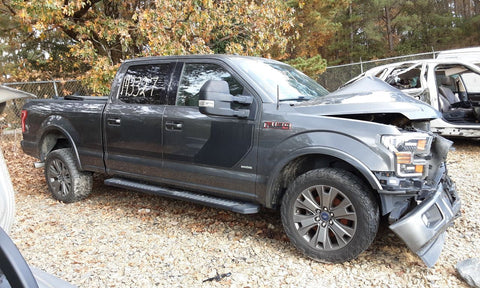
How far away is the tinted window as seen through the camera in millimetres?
4367

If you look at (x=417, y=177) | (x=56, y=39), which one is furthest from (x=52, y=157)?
(x=56, y=39)

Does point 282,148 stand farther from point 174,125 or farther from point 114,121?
point 114,121

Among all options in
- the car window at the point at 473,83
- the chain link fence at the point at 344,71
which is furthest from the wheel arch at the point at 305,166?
the chain link fence at the point at 344,71

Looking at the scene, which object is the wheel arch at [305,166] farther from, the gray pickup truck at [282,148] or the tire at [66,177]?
the tire at [66,177]

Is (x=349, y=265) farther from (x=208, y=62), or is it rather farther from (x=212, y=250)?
(x=208, y=62)

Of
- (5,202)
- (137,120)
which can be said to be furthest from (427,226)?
(137,120)

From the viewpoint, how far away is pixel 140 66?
4680 mm

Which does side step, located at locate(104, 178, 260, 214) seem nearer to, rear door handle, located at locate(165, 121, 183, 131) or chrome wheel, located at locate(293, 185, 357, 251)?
chrome wheel, located at locate(293, 185, 357, 251)

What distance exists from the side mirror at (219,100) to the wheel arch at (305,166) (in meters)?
0.64

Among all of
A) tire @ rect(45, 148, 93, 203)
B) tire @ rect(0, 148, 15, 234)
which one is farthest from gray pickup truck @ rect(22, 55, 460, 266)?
tire @ rect(0, 148, 15, 234)

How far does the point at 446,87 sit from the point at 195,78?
6.41 m

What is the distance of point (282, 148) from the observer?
342 cm

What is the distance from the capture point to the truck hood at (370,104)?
122 inches

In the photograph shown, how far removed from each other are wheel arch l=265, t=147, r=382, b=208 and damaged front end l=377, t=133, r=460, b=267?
0.69 feet
